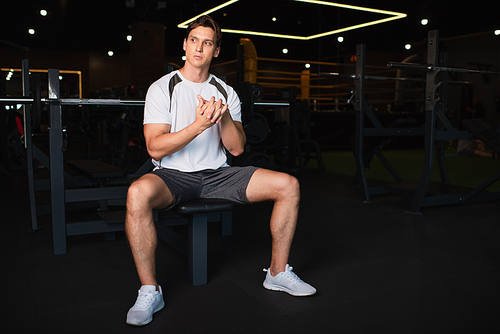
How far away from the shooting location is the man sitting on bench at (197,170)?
1.47 m

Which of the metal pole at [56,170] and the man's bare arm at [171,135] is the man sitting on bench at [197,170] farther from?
the metal pole at [56,170]

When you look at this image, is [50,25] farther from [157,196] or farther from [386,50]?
[157,196]

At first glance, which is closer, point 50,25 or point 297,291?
point 297,291

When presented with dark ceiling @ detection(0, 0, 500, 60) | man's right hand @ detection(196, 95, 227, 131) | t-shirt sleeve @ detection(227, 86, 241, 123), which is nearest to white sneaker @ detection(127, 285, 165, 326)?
man's right hand @ detection(196, 95, 227, 131)

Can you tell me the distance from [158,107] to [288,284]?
2.67 feet

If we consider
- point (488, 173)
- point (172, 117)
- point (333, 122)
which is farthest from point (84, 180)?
point (333, 122)

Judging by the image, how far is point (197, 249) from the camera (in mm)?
1691

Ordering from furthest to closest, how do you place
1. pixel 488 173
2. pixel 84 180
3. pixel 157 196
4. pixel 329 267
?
1. pixel 488 173
2. pixel 84 180
3. pixel 329 267
4. pixel 157 196

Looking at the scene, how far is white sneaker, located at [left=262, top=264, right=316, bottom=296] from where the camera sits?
160cm

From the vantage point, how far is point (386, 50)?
1309 centimetres

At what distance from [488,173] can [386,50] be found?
8.93 m

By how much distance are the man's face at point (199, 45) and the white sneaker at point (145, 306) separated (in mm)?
847

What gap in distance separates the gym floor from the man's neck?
806 millimetres

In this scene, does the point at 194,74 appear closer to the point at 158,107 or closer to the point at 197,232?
the point at 158,107
